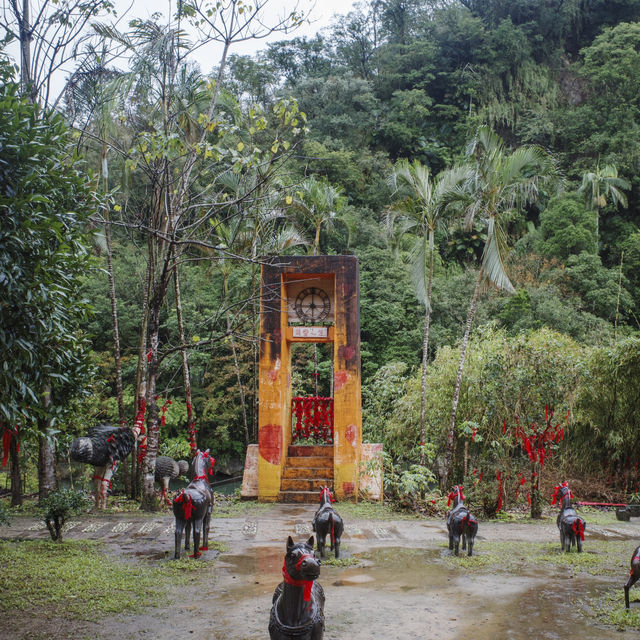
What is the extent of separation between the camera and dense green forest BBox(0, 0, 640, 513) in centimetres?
700

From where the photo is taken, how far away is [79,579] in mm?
5152

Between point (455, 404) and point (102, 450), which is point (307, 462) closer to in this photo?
point (455, 404)

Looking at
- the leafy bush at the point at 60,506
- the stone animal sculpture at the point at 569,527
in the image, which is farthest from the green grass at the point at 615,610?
the leafy bush at the point at 60,506

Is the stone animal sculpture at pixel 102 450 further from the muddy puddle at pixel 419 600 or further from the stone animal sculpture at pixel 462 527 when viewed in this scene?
the stone animal sculpture at pixel 462 527

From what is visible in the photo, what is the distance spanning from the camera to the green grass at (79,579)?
4555 mm

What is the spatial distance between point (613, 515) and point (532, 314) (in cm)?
1030

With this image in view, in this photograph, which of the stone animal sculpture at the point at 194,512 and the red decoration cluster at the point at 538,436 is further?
the red decoration cluster at the point at 538,436

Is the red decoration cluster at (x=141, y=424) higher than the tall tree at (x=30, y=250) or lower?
lower

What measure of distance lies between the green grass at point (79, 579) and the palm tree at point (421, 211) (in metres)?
5.53

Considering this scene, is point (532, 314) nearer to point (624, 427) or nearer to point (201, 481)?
point (624, 427)

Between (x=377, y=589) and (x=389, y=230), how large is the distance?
24.5 feet

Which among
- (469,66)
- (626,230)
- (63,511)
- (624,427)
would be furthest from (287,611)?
(469,66)

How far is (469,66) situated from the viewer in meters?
30.9

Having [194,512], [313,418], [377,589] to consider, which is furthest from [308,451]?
[377,589]
